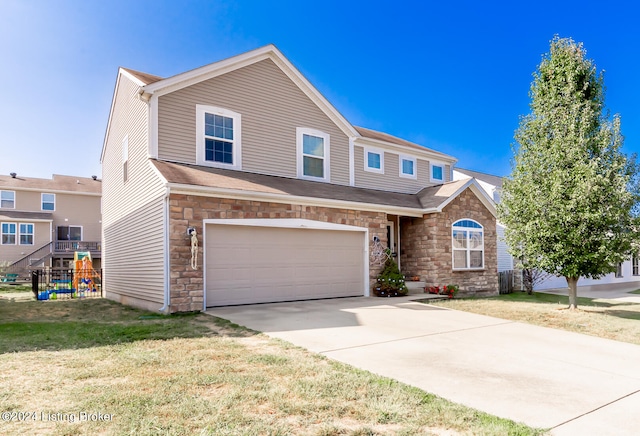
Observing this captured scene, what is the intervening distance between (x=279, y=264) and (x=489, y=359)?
6.86 meters

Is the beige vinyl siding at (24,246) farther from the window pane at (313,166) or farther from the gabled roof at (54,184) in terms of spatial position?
the window pane at (313,166)

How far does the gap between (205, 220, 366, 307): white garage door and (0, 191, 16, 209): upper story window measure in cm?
2595

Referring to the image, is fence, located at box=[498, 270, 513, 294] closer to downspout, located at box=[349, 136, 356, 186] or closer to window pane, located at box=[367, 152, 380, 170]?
window pane, located at box=[367, 152, 380, 170]

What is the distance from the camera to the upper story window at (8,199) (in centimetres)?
2775

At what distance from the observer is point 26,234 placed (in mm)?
27250

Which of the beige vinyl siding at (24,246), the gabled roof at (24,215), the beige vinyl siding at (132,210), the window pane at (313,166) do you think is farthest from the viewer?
the beige vinyl siding at (24,246)

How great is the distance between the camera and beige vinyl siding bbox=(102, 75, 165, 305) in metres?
10.2

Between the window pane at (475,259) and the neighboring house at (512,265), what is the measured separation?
4402mm

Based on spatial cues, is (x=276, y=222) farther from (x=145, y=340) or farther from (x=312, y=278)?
(x=145, y=340)

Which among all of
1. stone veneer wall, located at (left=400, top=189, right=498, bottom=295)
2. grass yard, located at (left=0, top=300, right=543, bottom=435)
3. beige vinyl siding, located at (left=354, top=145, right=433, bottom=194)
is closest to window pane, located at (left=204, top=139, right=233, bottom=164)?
beige vinyl siding, located at (left=354, top=145, right=433, bottom=194)

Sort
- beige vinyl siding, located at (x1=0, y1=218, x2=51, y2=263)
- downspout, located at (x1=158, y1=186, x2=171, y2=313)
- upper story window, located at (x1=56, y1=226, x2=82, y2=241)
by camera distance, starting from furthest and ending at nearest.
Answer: upper story window, located at (x1=56, y1=226, x2=82, y2=241), beige vinyl siding, located at (x1=0, y1=218, x2=51, y2=263), downspout, located at (x1=158, y1=186, x2=171, y2=313)

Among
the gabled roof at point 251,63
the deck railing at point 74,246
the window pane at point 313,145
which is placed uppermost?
the gabled roof at point 251,63

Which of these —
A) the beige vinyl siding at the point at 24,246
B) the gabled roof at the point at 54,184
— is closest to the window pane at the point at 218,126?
the gabled roof at the point at 54,184

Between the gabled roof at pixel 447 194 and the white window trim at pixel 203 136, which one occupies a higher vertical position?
the white window trim at pixel 203 136
